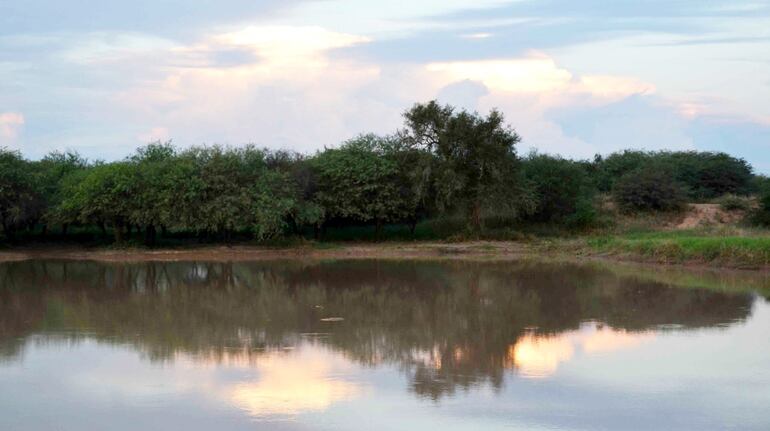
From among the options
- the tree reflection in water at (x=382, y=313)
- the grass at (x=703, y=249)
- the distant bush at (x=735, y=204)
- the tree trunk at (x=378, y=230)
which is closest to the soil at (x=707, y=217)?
the distant bush at (x=735, y=204)

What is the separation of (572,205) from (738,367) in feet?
99.8

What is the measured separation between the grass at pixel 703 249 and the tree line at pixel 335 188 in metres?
7.44

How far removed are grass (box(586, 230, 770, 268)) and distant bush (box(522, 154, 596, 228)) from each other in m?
6.75

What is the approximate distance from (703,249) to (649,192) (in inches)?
516

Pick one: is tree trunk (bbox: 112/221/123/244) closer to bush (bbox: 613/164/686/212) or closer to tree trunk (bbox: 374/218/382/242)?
tree trunk (bbox: 374/218/382/242)

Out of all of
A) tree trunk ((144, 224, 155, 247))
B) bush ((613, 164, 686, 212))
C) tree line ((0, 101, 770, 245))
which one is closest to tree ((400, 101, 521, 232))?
tree line ((0, 101, 770, 245))

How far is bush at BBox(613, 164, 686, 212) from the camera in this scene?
147 ft

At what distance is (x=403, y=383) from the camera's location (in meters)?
14.0

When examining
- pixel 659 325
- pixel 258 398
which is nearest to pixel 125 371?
pixel 258 398

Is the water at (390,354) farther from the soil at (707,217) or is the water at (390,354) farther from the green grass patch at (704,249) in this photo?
the soil at (707,217)

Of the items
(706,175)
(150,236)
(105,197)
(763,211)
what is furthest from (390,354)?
(706,175)

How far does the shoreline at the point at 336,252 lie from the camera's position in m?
38.7

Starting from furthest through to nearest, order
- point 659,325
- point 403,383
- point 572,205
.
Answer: point 572,205 < point 659,325 < point 403,383

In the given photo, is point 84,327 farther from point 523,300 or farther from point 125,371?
point 523,300
